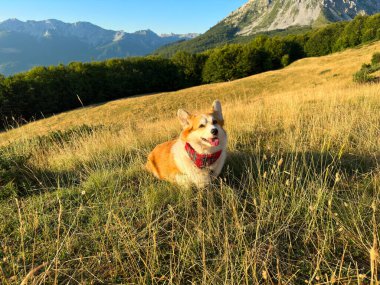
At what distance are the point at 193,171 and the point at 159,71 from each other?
61.7 metres

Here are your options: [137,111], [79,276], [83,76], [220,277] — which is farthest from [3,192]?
[83,76]

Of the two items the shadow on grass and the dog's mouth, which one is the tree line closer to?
the shadow on grass

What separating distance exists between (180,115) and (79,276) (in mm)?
2469

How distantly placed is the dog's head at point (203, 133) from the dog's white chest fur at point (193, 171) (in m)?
0.19

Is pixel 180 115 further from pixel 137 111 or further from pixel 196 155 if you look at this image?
pixel 137 111

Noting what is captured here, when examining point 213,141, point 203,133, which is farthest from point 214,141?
point 203,133

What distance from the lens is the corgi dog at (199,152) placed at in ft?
12.0

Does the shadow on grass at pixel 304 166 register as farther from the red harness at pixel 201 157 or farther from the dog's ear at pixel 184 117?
the dog's ear at pixel 184 117

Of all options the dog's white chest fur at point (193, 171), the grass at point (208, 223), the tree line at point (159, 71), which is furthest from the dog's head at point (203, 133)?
the tree line at point (159, 71)

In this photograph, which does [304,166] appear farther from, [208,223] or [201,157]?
[208,223]

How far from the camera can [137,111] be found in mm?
30078

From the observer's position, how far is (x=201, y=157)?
372 cm

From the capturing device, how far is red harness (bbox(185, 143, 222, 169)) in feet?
12.2

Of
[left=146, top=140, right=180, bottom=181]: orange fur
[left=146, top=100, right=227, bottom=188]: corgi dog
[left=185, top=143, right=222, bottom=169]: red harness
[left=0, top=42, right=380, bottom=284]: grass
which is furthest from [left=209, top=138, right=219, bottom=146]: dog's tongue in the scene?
[left=146, top=140, right=180, bottom=181]: orange fur
